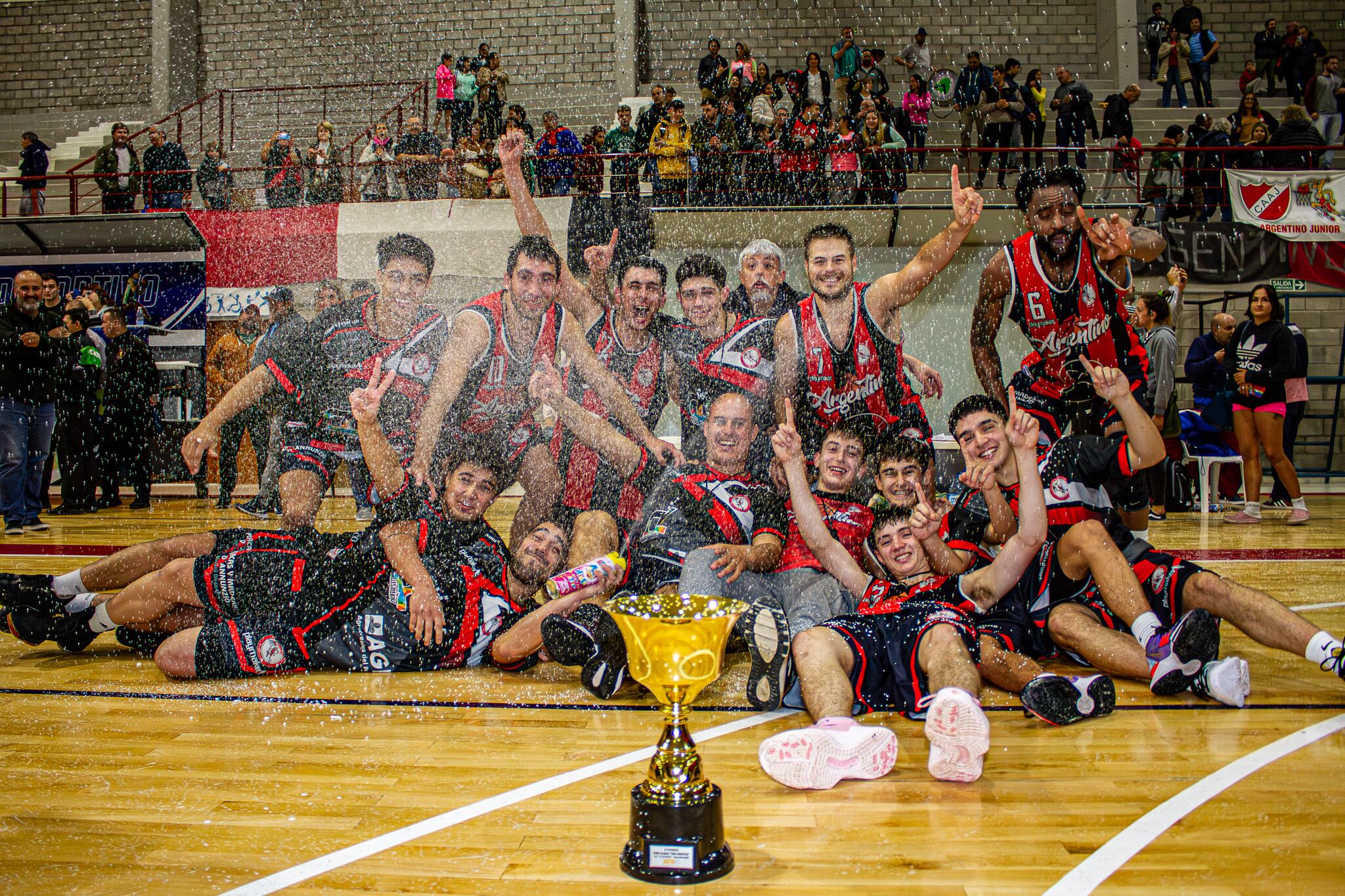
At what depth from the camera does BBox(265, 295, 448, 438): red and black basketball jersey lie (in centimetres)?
423

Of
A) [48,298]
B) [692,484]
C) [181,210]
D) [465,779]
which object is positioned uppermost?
[181,210]

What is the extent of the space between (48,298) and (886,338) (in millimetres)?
7107

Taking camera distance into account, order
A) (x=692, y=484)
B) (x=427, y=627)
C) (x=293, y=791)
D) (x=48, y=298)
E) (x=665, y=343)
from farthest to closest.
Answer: (x=48, y=298), (x=665, y=343), (x=692, y=484), (x=427, y=627), (x=293, y=791)

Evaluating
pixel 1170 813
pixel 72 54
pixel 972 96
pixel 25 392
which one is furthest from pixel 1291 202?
pixel 72 54

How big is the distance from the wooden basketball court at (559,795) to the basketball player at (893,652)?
8 cm

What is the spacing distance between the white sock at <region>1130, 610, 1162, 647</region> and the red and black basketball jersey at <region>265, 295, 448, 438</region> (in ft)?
9.58

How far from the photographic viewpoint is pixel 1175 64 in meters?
14.0

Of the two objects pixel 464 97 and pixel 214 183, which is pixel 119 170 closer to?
pixel 214 183

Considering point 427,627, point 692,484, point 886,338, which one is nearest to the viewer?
point 427,627

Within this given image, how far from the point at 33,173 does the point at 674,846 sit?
50.5 ft

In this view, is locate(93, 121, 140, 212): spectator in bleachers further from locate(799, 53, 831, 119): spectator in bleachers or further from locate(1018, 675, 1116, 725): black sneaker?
locate(1018, 675, 1116, 725): black sneaker

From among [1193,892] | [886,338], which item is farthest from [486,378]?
[1193,892]

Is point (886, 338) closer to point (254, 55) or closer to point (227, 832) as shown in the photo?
point (227, 832)

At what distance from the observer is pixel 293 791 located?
2252 millimetres
